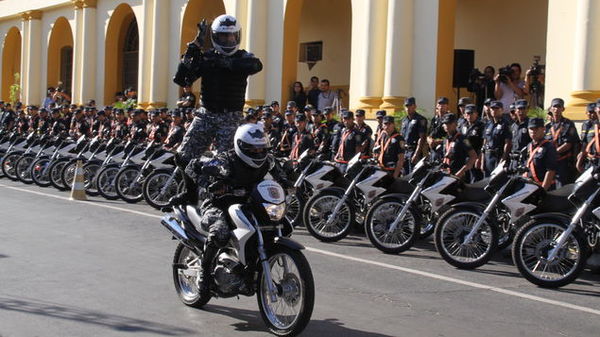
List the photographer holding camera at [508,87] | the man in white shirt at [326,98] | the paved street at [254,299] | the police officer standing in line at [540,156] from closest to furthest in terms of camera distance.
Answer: the paved street at [254,299]
the police officer standing in line at [540,156]
the photographer holding camera at [508,87]
the man in white shirt at [326,98]

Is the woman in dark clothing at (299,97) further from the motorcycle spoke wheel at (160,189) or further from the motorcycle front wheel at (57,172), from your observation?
the motorcycle spoke wheel at (160,189)

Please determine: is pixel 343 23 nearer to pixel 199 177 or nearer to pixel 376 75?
pixel 376 75

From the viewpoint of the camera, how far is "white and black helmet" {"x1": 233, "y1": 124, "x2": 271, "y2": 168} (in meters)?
6.09

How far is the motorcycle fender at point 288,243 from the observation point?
5665 millimetres

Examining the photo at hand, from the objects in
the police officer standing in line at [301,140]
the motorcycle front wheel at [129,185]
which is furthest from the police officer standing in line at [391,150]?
the motorcycle front wheel at [129,185]

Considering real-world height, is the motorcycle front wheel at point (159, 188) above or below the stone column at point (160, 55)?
below

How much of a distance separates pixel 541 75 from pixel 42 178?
1063 centimetres

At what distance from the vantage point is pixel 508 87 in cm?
1520

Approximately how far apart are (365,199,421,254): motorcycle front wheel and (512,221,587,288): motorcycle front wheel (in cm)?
180

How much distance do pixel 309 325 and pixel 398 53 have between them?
1188 centimetres

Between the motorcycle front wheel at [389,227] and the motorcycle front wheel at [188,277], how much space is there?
382cm

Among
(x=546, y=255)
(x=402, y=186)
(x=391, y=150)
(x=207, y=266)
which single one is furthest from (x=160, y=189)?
(x=207, y=266)

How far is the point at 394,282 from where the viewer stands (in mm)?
8141

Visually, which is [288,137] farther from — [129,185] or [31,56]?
[31,56]
